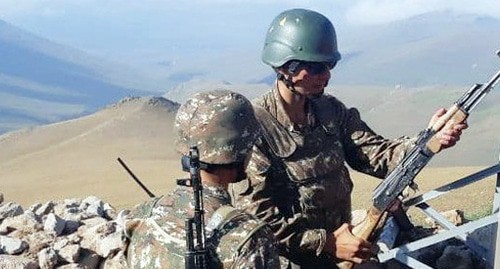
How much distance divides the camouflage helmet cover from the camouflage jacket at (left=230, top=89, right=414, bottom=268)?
50.3 inches

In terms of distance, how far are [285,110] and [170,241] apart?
182cm

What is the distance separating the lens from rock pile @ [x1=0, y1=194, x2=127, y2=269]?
23.7 ft

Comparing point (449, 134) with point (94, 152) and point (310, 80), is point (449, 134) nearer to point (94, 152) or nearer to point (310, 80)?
point (310, 80)

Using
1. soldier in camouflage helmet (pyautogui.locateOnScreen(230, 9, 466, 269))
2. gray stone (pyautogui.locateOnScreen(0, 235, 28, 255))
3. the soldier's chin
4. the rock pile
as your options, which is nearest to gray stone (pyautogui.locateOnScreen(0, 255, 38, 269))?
the rock pile

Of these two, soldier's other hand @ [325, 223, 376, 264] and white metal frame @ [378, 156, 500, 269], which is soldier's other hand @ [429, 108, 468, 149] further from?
soldier's other hand @ [325, 223, 376, 264]

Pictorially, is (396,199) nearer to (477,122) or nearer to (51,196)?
(51,196)

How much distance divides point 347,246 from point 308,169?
0.45 metres

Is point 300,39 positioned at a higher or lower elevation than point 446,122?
higher

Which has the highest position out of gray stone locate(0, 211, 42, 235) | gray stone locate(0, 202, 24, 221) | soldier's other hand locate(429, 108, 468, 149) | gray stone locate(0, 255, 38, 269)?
soldier's other hand locate(429, 108, 468, 149)

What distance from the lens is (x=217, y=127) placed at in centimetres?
361

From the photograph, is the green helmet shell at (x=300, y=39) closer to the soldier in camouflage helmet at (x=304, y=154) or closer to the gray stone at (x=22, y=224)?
the soldier in camouflage helmet at (x=304, y=154)

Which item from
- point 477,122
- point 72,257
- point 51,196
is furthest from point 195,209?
point 477,122

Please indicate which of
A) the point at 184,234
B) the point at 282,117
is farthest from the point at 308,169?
the point at 184,234

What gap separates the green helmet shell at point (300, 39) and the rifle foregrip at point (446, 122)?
62 centimetres
